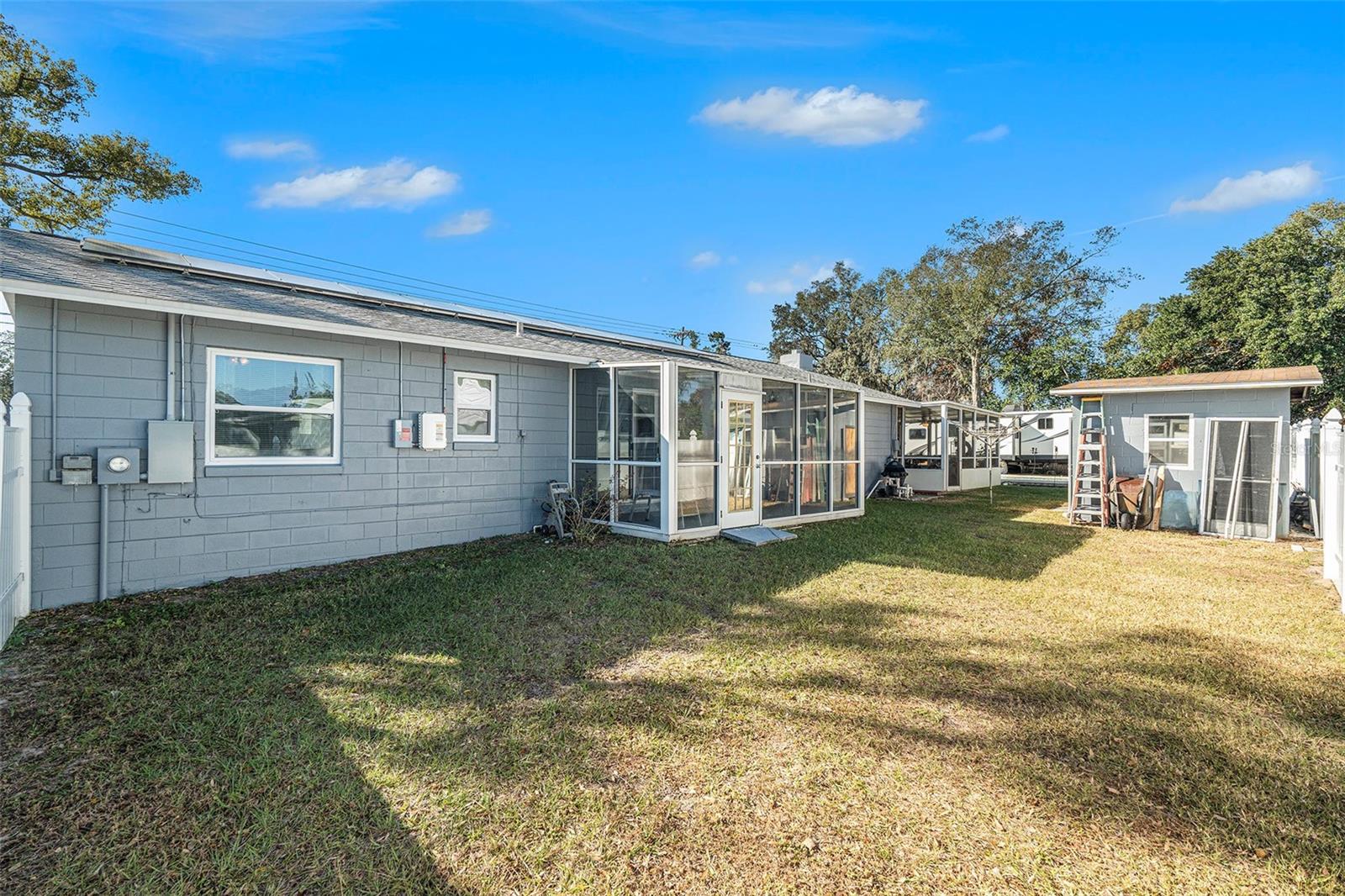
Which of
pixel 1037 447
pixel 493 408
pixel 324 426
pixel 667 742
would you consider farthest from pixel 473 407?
pixel 1037 447

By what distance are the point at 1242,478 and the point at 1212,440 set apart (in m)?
0.71

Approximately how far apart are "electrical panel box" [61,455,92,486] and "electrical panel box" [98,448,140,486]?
7 cm

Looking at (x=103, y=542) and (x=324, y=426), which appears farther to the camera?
(x=324, y=426)

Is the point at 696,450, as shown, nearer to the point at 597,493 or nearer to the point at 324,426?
the point at 597,493

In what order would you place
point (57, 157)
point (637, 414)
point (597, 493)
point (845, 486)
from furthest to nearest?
point (57, 157), point (845, 486), point (597, 493), point (637, 414)

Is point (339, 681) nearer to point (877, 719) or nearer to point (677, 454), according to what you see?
point (877, 719)

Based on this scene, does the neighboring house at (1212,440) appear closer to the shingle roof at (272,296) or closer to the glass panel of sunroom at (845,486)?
the glass panel of sunroom at (845,486)

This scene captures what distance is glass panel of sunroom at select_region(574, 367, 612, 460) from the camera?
8406mm

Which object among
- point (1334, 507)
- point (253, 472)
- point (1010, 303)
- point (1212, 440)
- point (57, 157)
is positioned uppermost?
point (57, 157)

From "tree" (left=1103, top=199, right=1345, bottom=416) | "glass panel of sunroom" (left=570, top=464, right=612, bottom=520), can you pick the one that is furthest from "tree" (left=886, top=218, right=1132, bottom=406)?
"glass panel of sunroom" (left=570, top=464, right=612, bottom=520)

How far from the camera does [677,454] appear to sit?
794cm

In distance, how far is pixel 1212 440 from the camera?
9.70 metres

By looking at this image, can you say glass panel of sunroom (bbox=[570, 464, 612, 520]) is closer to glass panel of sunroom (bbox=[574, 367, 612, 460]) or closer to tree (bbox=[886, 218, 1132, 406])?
glass panel of sunroom (bbox=[574, 367, 612, 460])

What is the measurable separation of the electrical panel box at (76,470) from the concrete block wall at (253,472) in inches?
3.2
